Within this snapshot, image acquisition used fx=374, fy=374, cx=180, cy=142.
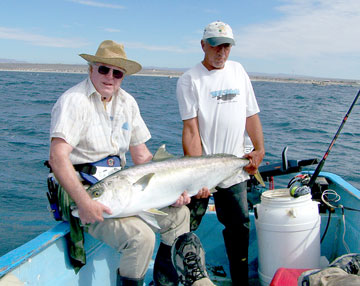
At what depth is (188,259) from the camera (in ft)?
9.82

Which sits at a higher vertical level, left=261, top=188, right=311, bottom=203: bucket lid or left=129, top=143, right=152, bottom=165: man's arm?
left=129, top=143, right=152, bottom=165: man's arm

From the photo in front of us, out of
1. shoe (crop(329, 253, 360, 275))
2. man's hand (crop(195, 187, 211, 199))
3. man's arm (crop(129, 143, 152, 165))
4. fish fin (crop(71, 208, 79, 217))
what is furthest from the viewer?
man's arm (crop(129, 143, 152, 165))

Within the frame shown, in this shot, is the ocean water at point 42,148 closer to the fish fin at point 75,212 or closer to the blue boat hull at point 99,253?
the blue boat hull at point 99,253

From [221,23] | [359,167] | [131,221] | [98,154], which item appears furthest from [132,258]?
[359,167]

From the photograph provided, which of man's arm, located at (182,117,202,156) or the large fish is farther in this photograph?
man's arm, located at (182,117,202,156)

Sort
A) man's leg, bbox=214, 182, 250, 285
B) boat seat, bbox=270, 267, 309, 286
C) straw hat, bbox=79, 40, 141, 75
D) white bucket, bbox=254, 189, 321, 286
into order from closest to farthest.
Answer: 1. boat seat, bbox=270, 267, 309, 286
2. straw hat, bbox=79, 40, 141, 75
3. white bucket, bbox=254, 189, 321, 286
4. man's leg, bbox=214, 182, 250, 285

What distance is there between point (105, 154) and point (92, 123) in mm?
311

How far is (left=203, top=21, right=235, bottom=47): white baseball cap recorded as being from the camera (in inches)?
142

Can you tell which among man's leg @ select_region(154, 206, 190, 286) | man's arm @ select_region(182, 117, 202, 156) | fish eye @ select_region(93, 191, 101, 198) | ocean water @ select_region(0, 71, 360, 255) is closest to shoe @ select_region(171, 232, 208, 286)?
man's leg @ select_region(154, 206, 190, 286)

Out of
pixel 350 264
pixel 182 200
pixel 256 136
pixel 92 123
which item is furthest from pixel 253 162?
pixel 92 123

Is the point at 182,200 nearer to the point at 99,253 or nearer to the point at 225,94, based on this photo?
the point at 99,253

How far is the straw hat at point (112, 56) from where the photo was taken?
3268 millimetres

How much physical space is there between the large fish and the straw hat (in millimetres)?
852

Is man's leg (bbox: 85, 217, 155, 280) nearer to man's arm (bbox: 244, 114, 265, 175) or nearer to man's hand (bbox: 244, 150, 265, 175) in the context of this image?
man's hand (bbox: 244, 150, 265, 175)
